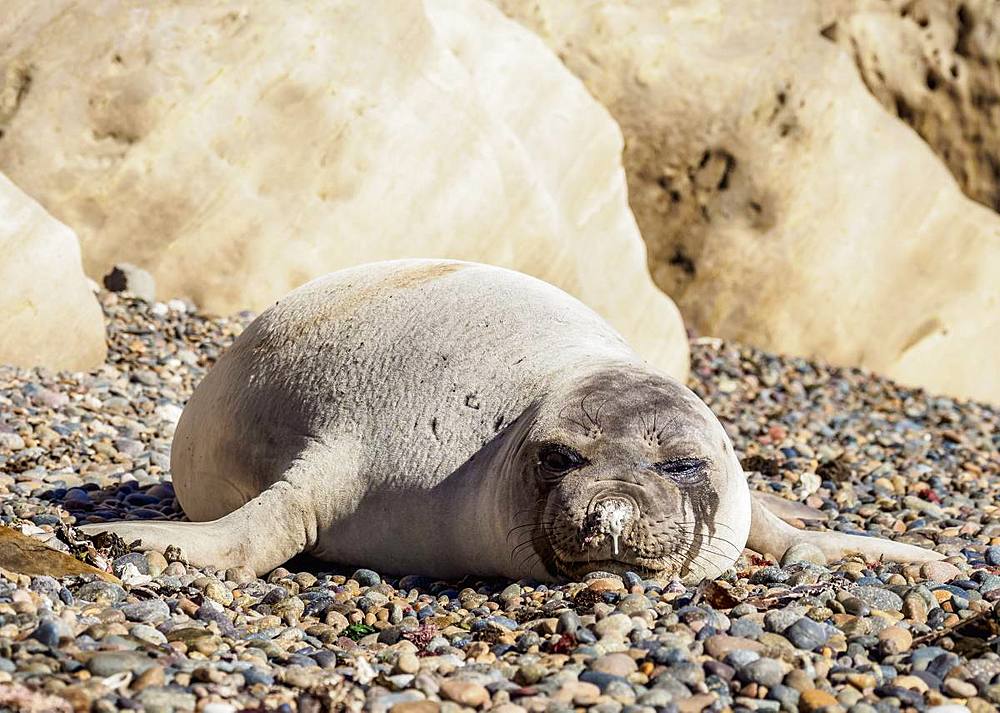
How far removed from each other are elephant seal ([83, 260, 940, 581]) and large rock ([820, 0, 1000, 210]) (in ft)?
32.4

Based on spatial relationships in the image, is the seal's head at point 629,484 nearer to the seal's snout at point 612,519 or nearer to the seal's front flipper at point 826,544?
the seal's snout at point 612,519

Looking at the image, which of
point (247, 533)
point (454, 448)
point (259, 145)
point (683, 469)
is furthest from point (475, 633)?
point (259, 145)

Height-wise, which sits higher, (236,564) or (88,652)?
(88,652)

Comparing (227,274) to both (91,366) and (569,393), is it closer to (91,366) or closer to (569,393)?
(91,366)

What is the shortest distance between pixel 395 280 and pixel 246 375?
2.39 feet

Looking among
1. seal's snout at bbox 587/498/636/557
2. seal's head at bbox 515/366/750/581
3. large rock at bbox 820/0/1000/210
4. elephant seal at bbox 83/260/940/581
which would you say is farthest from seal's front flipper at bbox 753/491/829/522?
large rock at bbox 820/0/1000/210

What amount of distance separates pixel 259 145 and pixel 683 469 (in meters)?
5.96

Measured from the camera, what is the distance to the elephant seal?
171 inches

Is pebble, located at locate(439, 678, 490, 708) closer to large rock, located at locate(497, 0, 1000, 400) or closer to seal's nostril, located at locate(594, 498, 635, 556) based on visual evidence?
seal's nostril, located at locate(594, 498, 635, 556)

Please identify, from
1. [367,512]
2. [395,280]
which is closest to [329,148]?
[395,280]

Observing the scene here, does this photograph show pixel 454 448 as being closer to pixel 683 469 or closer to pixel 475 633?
pixel 683 469

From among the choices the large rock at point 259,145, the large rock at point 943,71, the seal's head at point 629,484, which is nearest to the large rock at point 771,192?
the large rock at point 943,71

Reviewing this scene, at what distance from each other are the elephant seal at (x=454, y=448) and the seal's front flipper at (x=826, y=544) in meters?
0.01

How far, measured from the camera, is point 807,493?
7.28 meters
